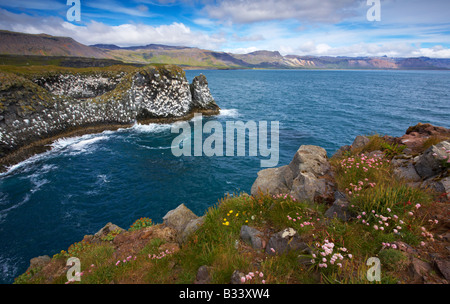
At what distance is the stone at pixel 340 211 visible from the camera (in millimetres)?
6461

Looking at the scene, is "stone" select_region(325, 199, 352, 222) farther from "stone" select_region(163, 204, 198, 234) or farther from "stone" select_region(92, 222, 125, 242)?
"stone" select_region(92, 222, 125, 242)

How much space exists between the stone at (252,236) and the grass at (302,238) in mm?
182

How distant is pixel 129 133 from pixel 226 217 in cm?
3238

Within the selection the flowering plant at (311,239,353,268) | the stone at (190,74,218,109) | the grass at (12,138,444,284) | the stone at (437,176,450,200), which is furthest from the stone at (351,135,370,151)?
the stone at (190,74,218,109)

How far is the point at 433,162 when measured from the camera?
7539 millimetres

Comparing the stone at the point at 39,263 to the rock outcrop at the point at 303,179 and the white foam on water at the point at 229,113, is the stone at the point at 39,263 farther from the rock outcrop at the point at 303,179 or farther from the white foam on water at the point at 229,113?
the white foam on water at the point at 229,113

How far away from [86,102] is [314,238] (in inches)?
1568

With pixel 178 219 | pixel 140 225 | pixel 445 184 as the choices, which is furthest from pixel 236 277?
pixel 445 184

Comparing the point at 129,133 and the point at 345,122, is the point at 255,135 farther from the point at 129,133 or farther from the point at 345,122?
the point at 129,133

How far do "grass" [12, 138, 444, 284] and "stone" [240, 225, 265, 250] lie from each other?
0.18 metres

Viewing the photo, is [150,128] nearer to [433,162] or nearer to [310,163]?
[310,163]

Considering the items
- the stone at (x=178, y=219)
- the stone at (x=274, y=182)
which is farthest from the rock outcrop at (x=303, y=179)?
the stone at (x=178, y=219)

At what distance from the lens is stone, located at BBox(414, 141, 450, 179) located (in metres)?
7.39

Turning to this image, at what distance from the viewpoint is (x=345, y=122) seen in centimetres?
3872
